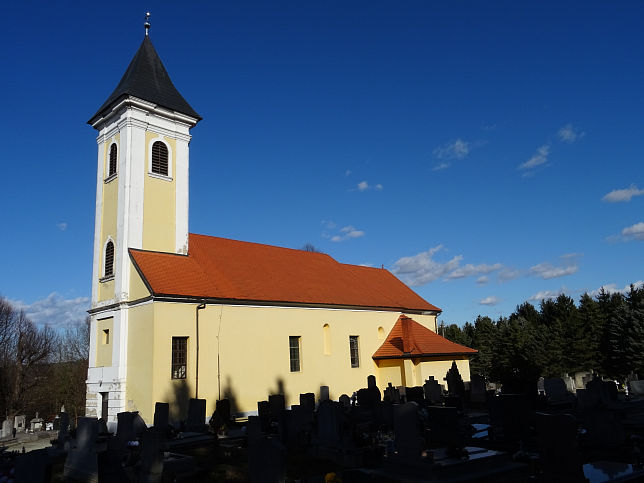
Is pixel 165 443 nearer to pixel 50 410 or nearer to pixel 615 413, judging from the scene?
pixel 615 413

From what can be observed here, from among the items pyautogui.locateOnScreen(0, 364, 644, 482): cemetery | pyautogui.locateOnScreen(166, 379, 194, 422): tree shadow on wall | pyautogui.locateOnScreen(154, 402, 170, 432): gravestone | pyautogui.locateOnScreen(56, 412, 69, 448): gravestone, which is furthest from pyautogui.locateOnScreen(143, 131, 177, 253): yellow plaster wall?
pyautogui.locateOnScreen(154, 402, 170, 432): gravestone

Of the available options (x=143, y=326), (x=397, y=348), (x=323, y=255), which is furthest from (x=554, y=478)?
(x=323, y=255)

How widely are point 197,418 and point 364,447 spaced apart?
706cm

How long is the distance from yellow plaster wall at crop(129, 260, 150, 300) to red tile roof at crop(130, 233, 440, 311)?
16.3 inches

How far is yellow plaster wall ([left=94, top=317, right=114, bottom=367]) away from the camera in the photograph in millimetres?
20062

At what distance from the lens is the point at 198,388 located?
18.8 meters

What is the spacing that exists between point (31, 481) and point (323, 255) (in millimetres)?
23997

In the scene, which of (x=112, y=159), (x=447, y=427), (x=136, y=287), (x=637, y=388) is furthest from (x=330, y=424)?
(x=112, y=159)

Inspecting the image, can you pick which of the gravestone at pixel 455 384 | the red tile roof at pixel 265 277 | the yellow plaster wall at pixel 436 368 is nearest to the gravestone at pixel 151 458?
the red tile roof at pixel 265 277

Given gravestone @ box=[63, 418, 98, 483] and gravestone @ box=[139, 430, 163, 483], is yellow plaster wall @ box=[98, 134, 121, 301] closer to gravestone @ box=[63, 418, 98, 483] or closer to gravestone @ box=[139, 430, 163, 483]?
gravestone @ box=[63, 418, 98, 483]

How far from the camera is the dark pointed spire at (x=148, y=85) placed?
21.9 m

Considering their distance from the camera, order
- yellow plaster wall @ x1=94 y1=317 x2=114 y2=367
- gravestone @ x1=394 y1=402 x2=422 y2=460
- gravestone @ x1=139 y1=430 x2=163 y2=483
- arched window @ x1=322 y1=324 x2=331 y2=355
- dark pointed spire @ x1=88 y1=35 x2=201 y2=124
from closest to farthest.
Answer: gravestone @ x1=394 y1=402 x2=422 y2=460, gravestone @ x1=139 y1=430 x2=163 y2=483, yellow plaster wall @ x1=94 y1=317 x2=114 y2=367, dark pointed spire @ x1=88 y1=35 x2=201 y2=124, arched window @ x1=322 y1=324 x2=331 y2=355

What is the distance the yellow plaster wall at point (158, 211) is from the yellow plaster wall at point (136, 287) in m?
1.38

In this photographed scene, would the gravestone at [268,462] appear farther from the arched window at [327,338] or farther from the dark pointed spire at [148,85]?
the dark pointed spire at [148,85]
